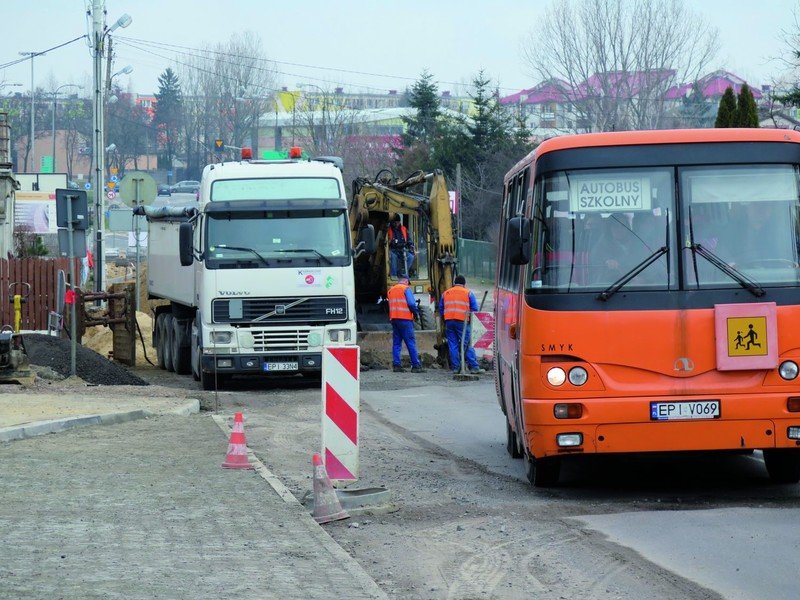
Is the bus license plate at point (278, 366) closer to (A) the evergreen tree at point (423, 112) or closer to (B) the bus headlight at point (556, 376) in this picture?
(B) the bus headlight at point (556, 376)

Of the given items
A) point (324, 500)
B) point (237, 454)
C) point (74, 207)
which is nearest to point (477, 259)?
point (74, 207)

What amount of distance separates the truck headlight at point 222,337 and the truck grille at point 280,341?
38 cm

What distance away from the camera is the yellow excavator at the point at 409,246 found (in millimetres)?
25656

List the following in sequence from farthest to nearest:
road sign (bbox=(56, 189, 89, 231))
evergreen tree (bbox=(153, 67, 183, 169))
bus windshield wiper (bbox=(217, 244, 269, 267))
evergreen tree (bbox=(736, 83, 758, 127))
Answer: evergreen tree (bbox=(153, 67, 183, 169))
evergreen tree (bbox=(736, 83, 758, 127))
road sign (bbox=(56, 189, 89, 231))
bus windshield wiper (bbox=(217, 244, 269, 267))

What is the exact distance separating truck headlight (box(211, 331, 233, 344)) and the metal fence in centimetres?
3611

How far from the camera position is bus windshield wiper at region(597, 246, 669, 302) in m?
9.54

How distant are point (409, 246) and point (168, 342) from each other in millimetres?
5341

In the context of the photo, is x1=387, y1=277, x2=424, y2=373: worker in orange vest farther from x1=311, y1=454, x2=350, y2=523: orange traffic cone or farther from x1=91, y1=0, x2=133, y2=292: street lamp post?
x1=311, y1=454, x2=350, y2=523: orange traffic cone

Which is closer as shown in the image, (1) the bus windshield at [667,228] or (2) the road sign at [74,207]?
(1) the bus windshield at [667,228]

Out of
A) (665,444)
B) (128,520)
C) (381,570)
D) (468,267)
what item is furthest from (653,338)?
(468,267)

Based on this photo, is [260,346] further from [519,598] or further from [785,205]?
[519,598]

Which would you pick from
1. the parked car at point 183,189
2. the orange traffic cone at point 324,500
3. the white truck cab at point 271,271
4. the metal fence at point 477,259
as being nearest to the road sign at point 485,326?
the white truck cab at point 271,271

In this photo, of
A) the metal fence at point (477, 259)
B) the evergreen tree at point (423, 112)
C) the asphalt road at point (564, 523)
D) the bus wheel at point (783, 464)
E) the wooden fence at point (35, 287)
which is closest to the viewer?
the asphalt road at point (564, 523)

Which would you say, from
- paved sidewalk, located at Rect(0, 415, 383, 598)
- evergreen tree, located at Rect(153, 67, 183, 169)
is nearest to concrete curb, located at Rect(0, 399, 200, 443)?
paved sidewalk, located at Rect(0, 415, 383, 598)
